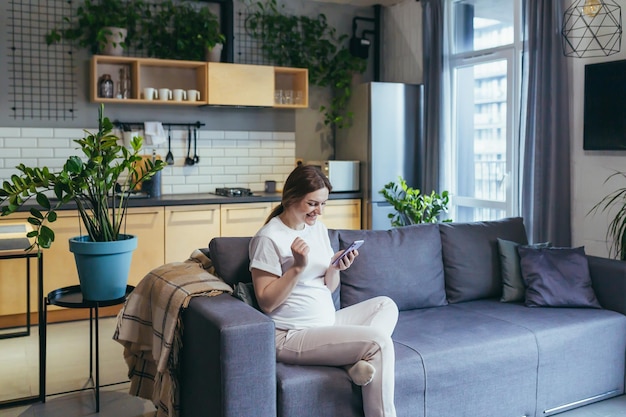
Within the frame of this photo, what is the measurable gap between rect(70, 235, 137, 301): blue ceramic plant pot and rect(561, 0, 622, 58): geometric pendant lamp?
117 inches

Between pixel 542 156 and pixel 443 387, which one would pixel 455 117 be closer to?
pixel 542 156

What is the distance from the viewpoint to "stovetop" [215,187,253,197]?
5664mm

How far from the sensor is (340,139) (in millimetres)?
6492

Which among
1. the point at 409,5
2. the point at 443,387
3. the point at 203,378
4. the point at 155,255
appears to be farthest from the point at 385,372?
the point at 409,5

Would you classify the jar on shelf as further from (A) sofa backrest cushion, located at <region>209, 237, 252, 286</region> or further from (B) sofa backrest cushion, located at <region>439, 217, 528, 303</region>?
(B) sofa backrest cushion, located at <region>439, 217, 528, 303</region>

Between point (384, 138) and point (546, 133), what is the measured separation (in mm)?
1644

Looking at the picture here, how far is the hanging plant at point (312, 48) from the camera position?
20.1 feet

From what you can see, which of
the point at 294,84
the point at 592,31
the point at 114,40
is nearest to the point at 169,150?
the point at 114,40

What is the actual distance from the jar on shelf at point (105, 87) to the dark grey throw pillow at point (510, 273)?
3.29 metres

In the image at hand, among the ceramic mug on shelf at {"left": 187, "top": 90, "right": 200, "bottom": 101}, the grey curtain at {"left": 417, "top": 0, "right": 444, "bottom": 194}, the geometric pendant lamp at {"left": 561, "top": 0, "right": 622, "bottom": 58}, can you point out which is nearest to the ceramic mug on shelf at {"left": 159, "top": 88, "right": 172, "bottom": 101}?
the ceramic mug on shelf at {"left": 187, "top": 90, "right": 200, "bottom": 101}

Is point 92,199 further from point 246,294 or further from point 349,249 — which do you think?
point 349,249

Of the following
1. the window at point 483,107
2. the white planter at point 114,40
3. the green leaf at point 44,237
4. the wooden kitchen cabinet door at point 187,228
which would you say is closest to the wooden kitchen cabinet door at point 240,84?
the white planter at point 114,40

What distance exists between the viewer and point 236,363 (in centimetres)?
243

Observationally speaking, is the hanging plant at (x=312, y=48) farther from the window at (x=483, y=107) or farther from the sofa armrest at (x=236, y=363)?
the sofa armrest at (x=236, y=363)
